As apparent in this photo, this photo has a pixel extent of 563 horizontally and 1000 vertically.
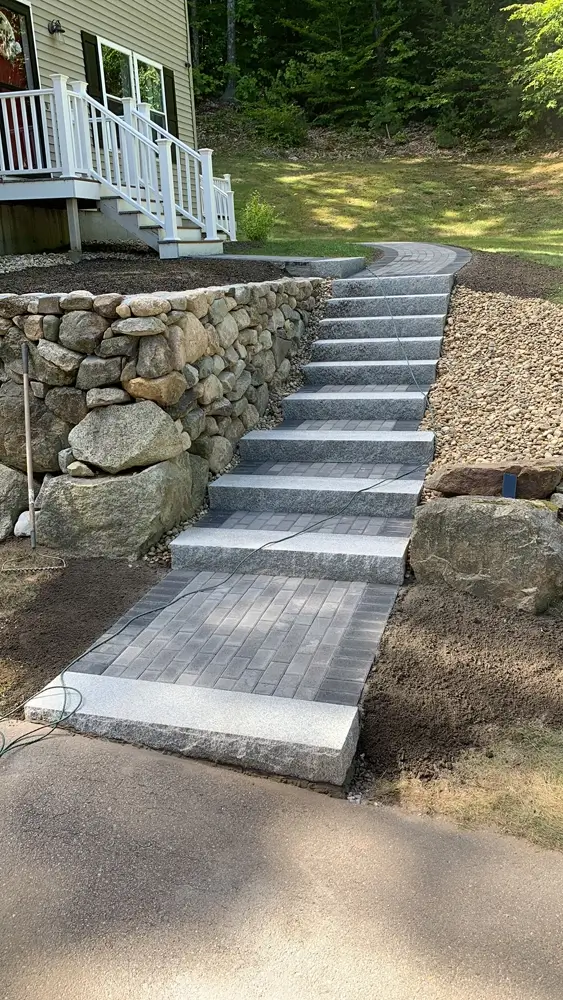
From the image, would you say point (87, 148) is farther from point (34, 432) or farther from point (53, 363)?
point (34, 432)

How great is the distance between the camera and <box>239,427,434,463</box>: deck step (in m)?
5.23

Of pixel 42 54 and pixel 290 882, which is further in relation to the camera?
pixel 42 54

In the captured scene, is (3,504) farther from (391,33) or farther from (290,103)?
(391,33)

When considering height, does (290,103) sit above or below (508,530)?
above

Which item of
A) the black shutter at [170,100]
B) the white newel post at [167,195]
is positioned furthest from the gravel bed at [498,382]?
the black shutter at [170,100]

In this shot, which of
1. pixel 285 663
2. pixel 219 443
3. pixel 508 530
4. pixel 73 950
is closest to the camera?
pixel 73 950

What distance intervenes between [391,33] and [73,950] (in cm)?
2447

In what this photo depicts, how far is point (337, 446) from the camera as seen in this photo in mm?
5441

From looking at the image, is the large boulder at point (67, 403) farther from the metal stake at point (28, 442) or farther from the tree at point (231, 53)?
the tree at point (231, 53)

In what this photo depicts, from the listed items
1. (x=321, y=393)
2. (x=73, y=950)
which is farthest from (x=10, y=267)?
(x=73, y=950)

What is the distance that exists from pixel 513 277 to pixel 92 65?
7.54 metres

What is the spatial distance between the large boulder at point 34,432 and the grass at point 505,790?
2987 millimetres

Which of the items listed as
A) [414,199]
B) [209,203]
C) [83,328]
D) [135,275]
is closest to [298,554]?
[83,328]

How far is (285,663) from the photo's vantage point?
3393mm
